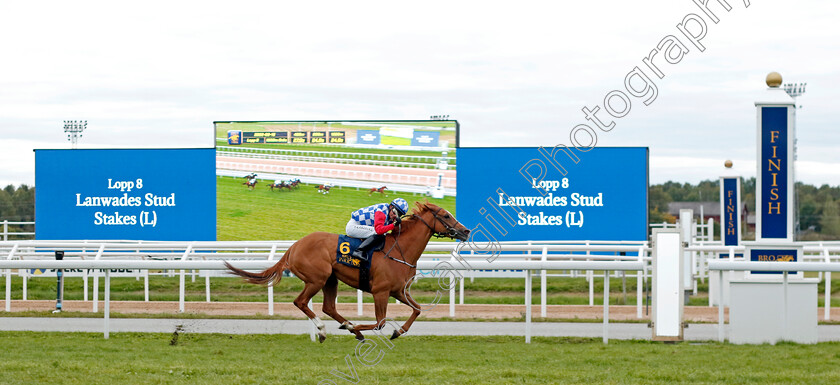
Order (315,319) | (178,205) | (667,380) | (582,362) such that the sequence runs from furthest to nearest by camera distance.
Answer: (178,205)
(315,319)
(582,362)
(667,380)

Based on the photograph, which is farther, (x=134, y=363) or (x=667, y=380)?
(x=134, y=363)

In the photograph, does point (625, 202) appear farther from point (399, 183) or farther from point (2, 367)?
point (2, 367)

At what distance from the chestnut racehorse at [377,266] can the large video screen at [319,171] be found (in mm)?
10913

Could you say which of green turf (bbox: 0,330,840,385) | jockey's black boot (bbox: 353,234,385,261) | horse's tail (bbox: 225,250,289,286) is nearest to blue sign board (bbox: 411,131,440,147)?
green turf (bbox: 0,330,840,385)

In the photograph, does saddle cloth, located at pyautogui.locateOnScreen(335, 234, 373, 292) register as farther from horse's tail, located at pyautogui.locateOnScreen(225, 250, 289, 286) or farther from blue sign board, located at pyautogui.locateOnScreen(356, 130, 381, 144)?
blue sign board, located at pyautogui.locateOnScreen(356, 130, 381, 144)

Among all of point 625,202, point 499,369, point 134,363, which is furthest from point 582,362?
point 625,202

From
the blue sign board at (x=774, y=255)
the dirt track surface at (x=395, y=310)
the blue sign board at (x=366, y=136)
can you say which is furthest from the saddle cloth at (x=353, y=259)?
the blue sign board at (x=366, y=136)

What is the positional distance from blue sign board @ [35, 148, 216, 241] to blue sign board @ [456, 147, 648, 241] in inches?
213

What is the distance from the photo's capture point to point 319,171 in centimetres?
1944

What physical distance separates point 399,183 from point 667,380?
1346 centimetres

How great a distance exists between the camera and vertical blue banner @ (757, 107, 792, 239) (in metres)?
8.19

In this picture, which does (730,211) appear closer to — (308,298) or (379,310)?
(379,310)

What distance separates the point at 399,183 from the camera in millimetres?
19094

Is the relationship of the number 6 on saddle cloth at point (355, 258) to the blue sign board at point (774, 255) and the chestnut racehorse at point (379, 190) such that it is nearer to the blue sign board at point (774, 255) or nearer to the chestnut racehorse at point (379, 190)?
the blue sign board at point (774, 255)
